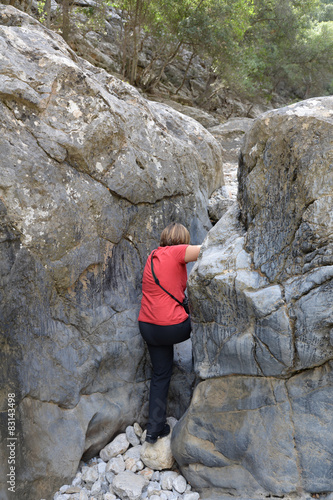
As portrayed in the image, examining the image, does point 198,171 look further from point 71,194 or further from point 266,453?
point 266,453

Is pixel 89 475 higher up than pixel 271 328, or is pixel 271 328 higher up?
pixel 271 328

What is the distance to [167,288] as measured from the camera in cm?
344

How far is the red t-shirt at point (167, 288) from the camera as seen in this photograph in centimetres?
343

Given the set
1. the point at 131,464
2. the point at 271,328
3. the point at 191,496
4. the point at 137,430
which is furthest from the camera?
the point at 137,430

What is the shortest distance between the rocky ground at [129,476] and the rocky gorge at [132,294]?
119mm

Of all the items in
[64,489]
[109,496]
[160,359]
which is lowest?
[64,489]

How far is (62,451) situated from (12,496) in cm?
46

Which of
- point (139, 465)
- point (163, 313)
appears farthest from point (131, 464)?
point (163, 313)

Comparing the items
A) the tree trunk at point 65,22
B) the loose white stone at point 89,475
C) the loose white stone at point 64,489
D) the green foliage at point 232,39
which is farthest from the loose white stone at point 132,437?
the green foliage at point 232,39

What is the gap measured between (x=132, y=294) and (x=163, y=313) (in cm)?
55

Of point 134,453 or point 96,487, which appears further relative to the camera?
point 134,453


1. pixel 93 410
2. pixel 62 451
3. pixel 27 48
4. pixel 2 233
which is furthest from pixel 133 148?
pixel 62 451

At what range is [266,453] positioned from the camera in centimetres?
281

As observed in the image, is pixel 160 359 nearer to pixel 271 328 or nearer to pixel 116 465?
pixel 116 465
